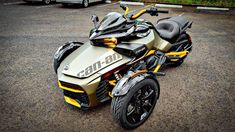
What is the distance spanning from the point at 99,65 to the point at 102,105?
0.72 m

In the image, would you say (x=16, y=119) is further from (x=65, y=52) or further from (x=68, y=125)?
(x=65, y=52)

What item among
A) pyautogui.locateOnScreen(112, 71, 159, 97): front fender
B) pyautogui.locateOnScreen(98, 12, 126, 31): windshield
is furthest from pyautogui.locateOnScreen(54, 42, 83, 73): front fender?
pyautogui.locateOnScreen(112, 71, 159, 97): front fender

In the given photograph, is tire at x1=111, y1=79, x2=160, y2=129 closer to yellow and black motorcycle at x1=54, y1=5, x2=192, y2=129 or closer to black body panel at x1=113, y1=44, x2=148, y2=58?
yellow and black motorcycle at x1=54, y1=5, x2=192, y2=129

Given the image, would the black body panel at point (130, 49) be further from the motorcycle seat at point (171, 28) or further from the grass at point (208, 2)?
the grass at point (208, 2)

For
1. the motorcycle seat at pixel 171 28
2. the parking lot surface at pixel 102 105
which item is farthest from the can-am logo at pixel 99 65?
the motorcycle seat at pixel 171 28

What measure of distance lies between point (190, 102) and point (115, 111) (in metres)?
1.39

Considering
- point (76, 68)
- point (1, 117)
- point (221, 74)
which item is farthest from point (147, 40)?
point (1, 117)

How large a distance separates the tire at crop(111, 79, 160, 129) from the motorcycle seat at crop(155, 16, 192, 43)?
1.23m

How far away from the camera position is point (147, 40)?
8.93 ft

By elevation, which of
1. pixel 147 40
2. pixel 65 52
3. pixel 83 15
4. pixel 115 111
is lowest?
pixel 83 15

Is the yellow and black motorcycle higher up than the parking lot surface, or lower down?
higher up

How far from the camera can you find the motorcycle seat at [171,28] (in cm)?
332

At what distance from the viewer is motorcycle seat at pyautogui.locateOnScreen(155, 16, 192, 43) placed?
332cm

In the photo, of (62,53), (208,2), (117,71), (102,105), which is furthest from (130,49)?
(208,2)
